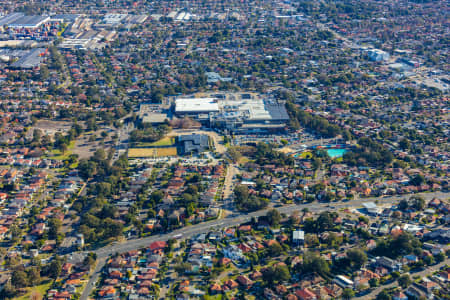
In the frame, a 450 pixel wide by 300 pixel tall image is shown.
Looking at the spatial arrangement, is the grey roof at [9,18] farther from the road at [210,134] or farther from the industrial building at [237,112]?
the road at [210,134]

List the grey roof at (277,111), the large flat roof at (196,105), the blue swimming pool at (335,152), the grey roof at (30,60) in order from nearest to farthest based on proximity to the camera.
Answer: the blue swimming pool at (335,152) → the grey roof at (277,111) → the large flat roof at (196,105) → the grey roof at (30,60)

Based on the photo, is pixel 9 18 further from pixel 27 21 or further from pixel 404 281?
pixel 404 281

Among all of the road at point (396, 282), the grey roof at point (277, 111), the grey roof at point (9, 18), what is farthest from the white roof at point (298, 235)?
the grey roof at point (9, 18)

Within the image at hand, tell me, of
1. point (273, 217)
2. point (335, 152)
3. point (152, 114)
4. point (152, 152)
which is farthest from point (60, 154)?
point (335, 152)

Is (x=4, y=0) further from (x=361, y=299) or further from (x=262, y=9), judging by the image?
(x=361, y=299)

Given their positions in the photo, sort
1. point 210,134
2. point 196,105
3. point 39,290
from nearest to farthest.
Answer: point 39,290 → point 210,134 → point 196,105

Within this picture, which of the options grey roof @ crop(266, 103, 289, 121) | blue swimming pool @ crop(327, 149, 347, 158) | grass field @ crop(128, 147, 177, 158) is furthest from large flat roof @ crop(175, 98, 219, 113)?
blue swimming pool @ crop(327, 149, 347, 158)

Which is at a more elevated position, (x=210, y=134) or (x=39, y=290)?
(x=39, y=290)
